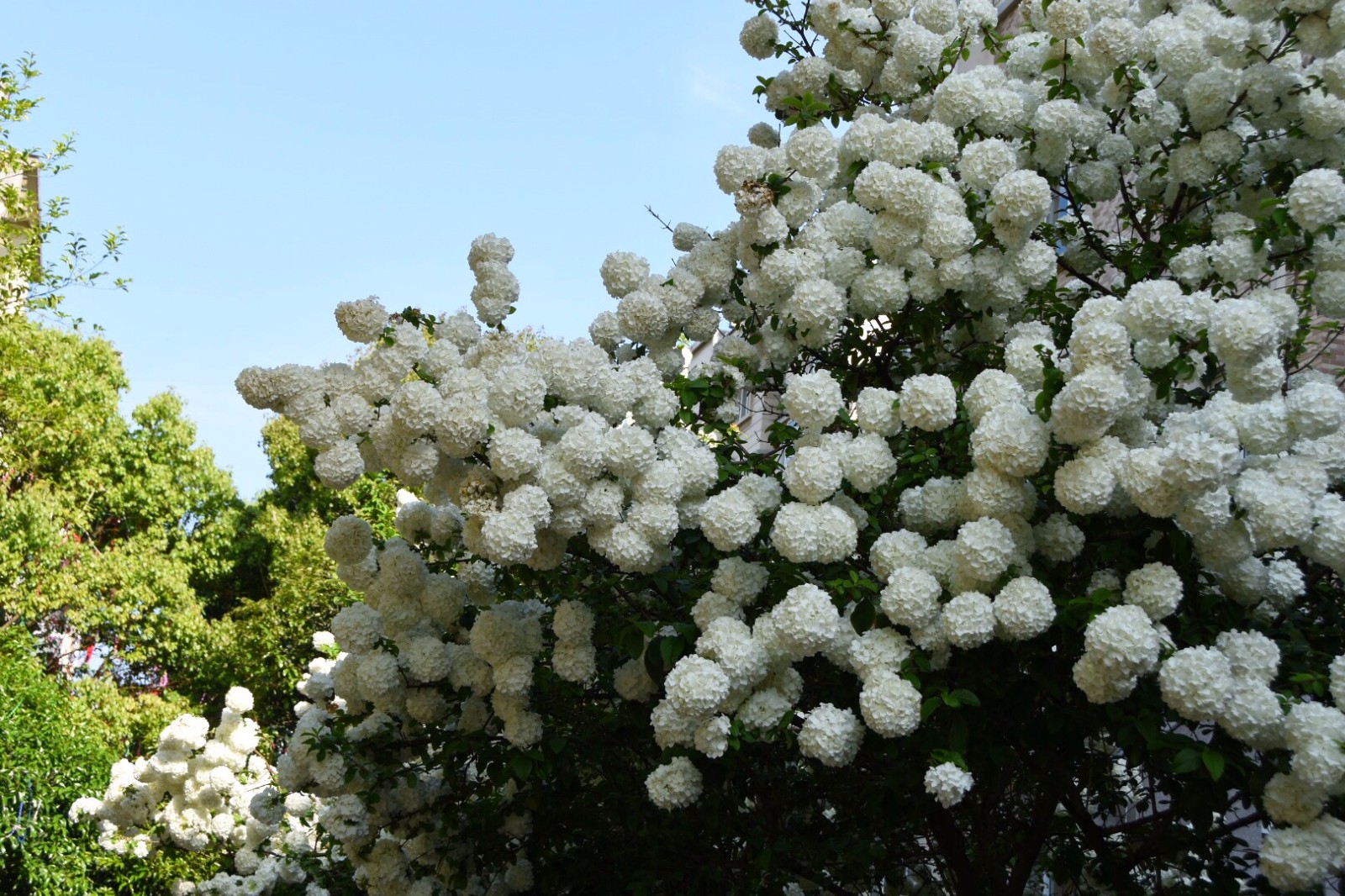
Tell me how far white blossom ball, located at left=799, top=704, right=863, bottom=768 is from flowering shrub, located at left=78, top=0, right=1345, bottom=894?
0.01 metres

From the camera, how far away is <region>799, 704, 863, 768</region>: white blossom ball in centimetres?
367

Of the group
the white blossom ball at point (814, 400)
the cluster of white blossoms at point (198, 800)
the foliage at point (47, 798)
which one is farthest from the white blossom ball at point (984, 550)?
the foliage at point (47, 798)

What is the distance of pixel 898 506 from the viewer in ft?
13.9

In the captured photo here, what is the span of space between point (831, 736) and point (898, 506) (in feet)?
2.94

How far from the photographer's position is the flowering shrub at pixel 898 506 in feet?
11.7

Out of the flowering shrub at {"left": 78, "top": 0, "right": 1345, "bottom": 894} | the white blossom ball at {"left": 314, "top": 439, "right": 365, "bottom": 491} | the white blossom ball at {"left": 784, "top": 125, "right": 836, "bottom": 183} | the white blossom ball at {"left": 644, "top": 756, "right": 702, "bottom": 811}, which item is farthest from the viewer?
the white blossom ball at {"left": 784, "top": 125, "right": 836, "bottom": 183}

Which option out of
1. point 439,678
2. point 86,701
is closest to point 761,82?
point 439,678

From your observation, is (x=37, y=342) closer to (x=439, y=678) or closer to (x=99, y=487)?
(x=99, y=487)

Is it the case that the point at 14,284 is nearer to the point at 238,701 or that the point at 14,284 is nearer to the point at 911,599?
the point at 238,701

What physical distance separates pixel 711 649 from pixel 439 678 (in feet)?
4.52

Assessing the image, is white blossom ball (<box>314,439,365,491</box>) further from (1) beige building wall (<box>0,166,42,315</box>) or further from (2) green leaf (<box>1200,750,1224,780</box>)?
(1) beige building wall (<box>0,166,42,315</box>)

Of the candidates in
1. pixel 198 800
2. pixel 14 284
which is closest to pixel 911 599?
pixel 198 800

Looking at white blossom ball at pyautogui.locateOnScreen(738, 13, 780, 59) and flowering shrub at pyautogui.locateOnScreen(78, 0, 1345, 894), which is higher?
white blossom ball at pyautogui.locateOnScreen(738, 13, 780, 59)

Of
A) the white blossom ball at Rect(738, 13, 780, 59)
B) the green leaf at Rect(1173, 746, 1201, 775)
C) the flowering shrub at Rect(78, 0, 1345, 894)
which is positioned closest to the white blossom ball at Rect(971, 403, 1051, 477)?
the flowering shrub at Rect(78, 0, 1345, 894)
